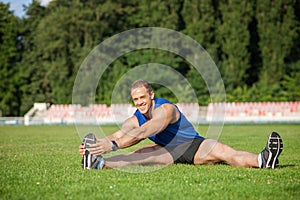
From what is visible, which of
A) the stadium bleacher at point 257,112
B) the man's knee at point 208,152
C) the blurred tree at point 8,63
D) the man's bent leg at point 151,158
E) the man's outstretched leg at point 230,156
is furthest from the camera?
the blurred tree at point 8,63

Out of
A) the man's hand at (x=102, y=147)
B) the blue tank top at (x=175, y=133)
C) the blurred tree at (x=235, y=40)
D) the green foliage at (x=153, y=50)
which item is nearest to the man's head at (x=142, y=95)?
the blue tank top at (x=175, y=133)

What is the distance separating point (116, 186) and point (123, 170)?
155 centimetres

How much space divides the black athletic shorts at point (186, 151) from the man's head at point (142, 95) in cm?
101

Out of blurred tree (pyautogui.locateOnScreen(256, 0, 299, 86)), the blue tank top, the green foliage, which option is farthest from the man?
blurred tree (pyautogui.locateOnScreen(256, 0, 299, 86))

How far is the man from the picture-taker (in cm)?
729

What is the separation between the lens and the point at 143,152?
8.50 metres

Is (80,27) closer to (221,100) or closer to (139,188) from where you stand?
(221,100)

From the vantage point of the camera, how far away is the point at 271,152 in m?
7.42

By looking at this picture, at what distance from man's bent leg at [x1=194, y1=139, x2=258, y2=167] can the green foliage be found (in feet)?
112

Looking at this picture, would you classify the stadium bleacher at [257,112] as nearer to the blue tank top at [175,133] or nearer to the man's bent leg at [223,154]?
the man's bent leg at [223,154]

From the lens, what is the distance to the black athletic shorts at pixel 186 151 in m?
8.05

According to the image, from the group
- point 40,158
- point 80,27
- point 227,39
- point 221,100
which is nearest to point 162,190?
point 40,158

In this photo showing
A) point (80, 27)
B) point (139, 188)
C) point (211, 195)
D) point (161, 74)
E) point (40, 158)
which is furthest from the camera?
point (80, 27)

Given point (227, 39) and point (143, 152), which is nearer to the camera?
point (143, 152)
